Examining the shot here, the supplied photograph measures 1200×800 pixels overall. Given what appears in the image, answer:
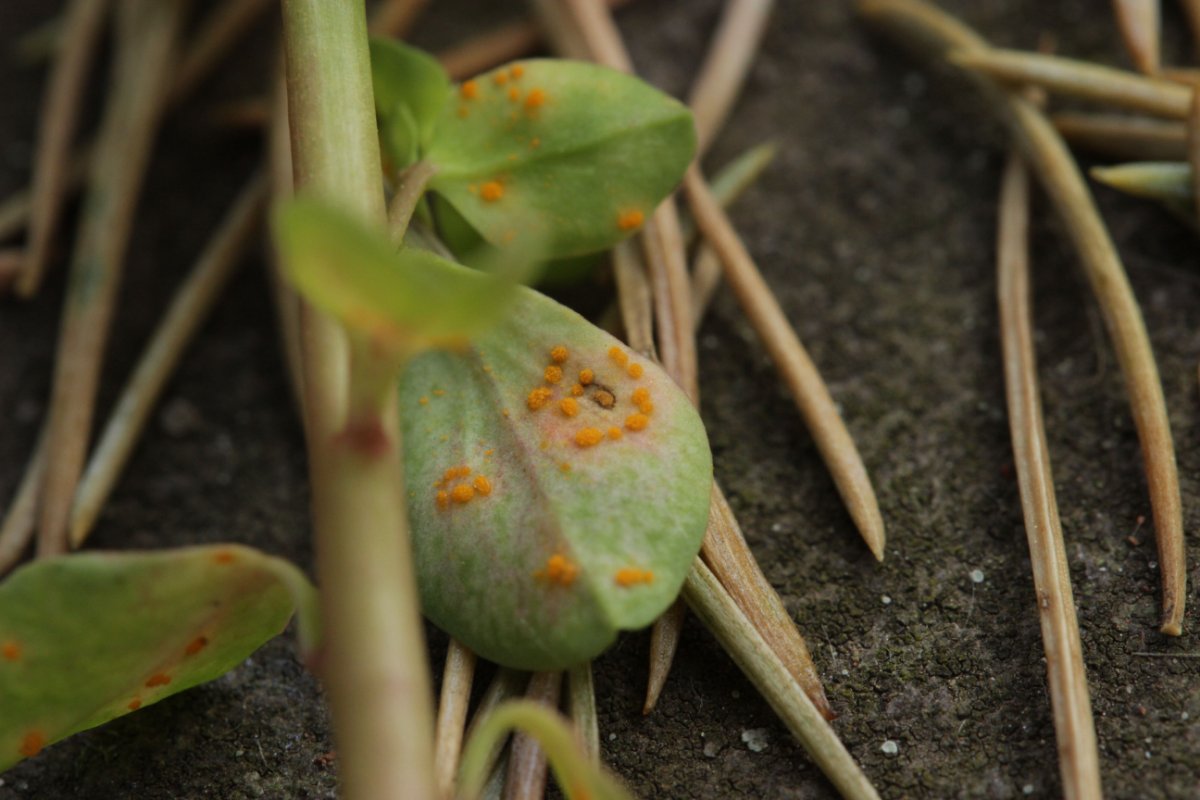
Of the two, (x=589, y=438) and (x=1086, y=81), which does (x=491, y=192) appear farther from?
(x=1086, y=81)

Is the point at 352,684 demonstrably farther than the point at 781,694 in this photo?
No

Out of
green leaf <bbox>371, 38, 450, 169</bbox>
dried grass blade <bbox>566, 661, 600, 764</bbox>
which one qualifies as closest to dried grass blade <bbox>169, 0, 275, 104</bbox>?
green leaf <bbox>371, 38, 450, 169</bbox>

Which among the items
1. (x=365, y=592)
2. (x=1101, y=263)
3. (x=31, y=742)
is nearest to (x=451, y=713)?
(x=365, y=592)

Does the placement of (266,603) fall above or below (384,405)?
below

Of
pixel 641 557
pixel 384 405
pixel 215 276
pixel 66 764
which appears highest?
pixel 384 405

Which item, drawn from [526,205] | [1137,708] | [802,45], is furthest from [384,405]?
[802,45]

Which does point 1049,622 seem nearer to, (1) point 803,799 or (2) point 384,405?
(1) point 803,799

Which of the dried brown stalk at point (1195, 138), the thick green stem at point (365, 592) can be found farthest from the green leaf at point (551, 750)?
the dried brown stalk at point (1195, 138)

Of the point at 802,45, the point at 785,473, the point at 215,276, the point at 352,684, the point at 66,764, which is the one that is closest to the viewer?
the point at 352,684
